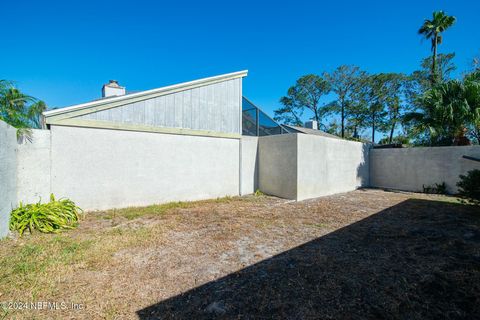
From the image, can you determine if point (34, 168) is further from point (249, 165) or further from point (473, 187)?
point (473, 187)

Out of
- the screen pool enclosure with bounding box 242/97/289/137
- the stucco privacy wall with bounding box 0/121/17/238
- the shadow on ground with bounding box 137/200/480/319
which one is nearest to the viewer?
the shadow on ground with bounding box 137/200/480/319

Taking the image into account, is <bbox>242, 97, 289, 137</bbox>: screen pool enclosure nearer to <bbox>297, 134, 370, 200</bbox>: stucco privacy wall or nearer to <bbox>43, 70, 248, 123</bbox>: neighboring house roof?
<bbox>43, 70, 248, 123</bbox>: neighboring house roof

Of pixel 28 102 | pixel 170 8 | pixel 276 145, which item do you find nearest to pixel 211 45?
pixel 170 8

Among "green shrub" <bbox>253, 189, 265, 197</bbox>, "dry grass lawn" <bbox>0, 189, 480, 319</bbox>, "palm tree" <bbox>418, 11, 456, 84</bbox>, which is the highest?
"palm tree" <bbox>418, 11, 456, 84</bbox>

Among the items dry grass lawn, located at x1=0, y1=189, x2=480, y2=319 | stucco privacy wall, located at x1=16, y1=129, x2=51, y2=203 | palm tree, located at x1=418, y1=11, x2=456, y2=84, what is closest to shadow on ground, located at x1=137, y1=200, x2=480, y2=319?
dry grass lawn, located at x1=0, y1=189, x2=480, y2=319

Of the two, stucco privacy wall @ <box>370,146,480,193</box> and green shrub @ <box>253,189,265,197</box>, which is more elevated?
stucco privacy wall @ <box>370,146,480,193</box>

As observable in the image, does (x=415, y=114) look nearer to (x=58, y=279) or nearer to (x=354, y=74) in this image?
(x=58, y=279)

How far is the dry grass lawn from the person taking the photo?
217 centimetres

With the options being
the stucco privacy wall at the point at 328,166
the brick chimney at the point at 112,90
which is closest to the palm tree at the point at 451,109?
the stucco privacy wall at the point at 328,166

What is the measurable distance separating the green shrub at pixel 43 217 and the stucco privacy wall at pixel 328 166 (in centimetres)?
663

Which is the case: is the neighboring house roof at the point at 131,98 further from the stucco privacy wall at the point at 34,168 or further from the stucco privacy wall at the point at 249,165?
the stucco privacy wall at the point at 249,165

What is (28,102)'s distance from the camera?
510cm

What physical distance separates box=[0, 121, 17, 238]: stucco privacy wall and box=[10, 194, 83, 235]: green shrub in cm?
20

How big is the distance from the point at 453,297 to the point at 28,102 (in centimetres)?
832
